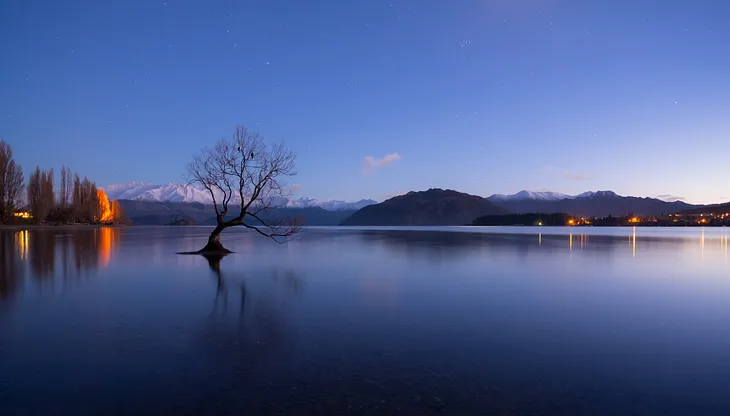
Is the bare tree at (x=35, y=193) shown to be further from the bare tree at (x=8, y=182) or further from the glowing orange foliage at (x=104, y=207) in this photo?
the glowing orange foliage at (x=104, y=207)

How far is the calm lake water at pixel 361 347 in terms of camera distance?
6758 millimetres

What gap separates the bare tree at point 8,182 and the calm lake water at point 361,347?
108 m

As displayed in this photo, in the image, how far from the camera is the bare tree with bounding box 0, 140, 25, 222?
104475 mm

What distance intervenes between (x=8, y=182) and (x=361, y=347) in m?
126

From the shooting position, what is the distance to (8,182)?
105438mm

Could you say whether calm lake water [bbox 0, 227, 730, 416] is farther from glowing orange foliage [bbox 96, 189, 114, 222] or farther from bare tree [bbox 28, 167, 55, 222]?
glowing orange foliage [bbox 96, 189, 114, 222]

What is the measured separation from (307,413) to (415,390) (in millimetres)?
1784

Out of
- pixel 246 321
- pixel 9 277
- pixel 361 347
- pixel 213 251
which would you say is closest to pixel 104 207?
pixel 213 251

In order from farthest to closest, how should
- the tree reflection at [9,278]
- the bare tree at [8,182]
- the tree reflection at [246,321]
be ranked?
the bare tree at [8,182] < the tree reflection at [9,278] < the tree reflection at [246,321]

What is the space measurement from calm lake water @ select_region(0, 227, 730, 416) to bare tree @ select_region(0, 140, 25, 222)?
108 m

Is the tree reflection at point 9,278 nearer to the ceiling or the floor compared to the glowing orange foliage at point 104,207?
nearer to the floor

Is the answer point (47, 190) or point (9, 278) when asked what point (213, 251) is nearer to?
point (9, 278)

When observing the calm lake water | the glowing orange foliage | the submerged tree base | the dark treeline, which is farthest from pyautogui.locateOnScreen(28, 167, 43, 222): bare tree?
the calm lake water

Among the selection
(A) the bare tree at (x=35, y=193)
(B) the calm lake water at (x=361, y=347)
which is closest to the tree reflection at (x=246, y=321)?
(B) the calm lake water at (x=361, y=347)
